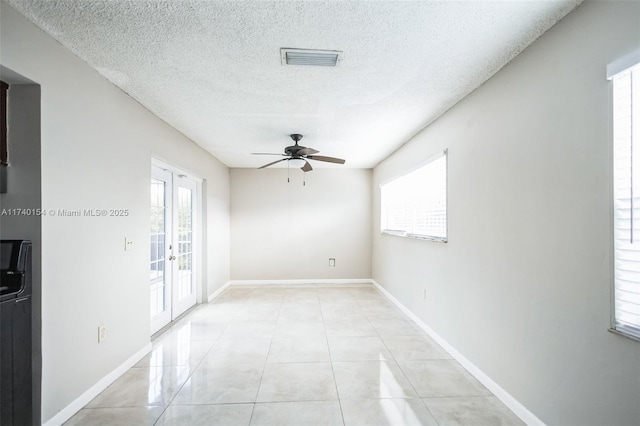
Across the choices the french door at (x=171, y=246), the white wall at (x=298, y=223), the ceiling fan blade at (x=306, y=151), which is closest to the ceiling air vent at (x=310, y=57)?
the ceiling fan blade at (x=306, y=151)

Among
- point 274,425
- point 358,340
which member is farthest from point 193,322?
point 274,425

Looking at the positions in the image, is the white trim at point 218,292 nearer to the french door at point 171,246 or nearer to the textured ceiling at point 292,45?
the french door at point 171,246

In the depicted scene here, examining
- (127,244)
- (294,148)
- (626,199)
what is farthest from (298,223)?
(626,199)

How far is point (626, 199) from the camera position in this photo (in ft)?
4.72

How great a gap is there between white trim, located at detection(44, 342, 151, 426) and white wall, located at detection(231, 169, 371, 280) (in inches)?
139

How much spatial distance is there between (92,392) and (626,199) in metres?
3.46

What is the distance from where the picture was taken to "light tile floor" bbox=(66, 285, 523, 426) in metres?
2.15

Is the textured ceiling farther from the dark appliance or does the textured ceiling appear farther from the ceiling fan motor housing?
the dark appliance

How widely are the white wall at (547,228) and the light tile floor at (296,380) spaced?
1.35ft

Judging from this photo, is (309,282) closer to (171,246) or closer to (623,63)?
(171,246)

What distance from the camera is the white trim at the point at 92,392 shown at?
204 centimetres

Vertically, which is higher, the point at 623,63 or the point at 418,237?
the point at 623,63

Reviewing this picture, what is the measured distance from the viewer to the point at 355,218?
6.64 metres

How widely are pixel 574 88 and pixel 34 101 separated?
121 inches
